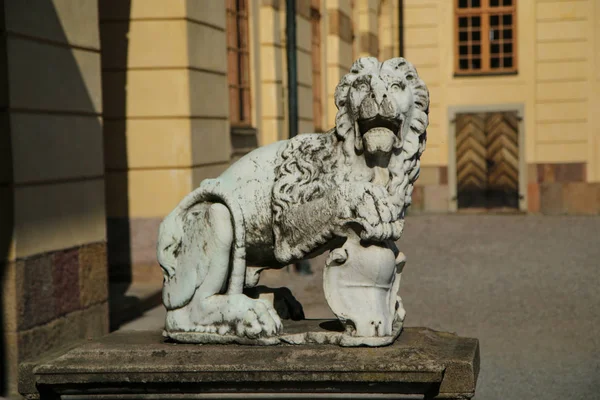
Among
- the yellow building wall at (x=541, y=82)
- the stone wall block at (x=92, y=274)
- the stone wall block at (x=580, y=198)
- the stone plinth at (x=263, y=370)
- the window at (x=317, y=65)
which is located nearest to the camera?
the stone plinth at (x=263, y=370)

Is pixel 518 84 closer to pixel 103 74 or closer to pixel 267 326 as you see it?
pixel 103 74

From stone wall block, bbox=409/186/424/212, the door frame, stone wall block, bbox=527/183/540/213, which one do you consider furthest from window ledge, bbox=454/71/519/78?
stone wall block, bbox=409/186/424/212

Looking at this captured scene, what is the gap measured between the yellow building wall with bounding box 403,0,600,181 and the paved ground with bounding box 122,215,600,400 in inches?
138

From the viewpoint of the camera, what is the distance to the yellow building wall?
20.1m

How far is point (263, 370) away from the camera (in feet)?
12.6

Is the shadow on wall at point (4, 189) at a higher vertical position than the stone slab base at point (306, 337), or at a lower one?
higher

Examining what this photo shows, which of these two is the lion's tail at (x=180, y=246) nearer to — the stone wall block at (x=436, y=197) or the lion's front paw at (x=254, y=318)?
the lion's front paw at (x=254, y=318)

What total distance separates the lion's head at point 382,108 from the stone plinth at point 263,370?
79cm

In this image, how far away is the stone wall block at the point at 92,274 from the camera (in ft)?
24.7

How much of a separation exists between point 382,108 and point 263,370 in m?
1.09

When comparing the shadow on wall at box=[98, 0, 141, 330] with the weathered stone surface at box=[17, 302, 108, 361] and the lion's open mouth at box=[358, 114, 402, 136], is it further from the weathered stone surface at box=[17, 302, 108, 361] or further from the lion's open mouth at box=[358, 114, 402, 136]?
the lion's open mouth at box=[358, 114, 402, 136]

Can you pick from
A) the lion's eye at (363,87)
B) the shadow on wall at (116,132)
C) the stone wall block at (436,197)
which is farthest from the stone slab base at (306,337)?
the stone wall block at (436,197)

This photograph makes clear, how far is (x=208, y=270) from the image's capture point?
4.27 meters

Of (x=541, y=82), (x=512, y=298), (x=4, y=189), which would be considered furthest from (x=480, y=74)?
(x=4, y=189)
